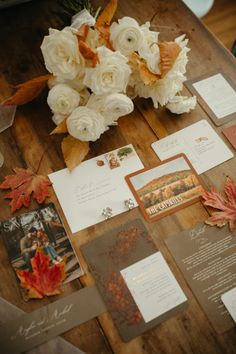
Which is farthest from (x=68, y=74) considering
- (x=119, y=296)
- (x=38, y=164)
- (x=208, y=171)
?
(x=119, y=296)

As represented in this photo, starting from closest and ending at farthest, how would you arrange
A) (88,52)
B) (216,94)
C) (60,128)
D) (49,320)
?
(49,320), (88,52), (60,128), (216,94)

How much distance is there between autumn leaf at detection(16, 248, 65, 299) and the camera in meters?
0.88

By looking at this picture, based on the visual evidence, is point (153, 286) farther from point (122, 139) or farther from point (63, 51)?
point (63, 51)

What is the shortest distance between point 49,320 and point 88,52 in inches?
28.7

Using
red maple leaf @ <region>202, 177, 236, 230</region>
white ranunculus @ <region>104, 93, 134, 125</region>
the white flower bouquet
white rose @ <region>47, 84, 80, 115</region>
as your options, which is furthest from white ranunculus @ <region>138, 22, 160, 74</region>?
red maple leaf @ <region>202, 177, 236, 230</region>

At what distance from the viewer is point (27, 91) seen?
115 centimetres

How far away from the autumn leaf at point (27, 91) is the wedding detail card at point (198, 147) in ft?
1.41

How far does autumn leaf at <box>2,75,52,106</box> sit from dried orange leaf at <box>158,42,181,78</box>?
377 millimetres

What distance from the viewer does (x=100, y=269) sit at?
36.1 inches

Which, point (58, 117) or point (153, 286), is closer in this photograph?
point (153, 286)

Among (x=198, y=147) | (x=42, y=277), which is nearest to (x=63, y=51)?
(x=198, y=147)

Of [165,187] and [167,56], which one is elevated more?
[167,56]

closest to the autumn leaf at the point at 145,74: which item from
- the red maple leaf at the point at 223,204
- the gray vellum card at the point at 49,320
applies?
the red maple leaf at the point at 223,204

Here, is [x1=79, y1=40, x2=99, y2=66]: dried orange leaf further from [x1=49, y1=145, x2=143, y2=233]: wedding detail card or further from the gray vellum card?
the gray vellum card
